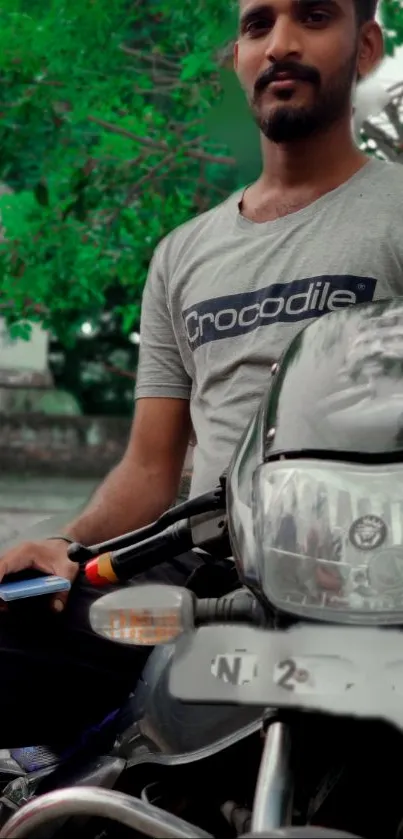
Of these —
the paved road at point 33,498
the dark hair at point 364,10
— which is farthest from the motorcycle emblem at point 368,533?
the paved road at point 33,498

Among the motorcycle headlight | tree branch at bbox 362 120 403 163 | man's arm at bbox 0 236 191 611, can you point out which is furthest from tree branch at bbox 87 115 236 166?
the motorcycle headlight

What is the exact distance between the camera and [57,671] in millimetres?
1559

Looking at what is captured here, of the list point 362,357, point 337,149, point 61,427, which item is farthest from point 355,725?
point 61,427

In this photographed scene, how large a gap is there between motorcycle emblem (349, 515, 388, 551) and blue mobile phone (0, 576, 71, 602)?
1.67ft

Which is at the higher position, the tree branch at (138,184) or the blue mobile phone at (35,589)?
the tree branch at (138,184)

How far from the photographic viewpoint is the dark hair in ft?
6.41

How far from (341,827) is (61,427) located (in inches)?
311

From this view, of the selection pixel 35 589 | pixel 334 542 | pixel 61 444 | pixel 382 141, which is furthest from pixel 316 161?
pixel 61 444

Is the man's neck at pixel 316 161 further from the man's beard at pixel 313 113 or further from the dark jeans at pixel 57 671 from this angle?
the dark jeans at pixel 57 671

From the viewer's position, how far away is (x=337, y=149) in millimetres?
2008

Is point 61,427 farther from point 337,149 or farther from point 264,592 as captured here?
point 264,592

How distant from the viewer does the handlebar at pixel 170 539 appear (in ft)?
4.16

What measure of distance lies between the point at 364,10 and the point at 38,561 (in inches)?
38.9

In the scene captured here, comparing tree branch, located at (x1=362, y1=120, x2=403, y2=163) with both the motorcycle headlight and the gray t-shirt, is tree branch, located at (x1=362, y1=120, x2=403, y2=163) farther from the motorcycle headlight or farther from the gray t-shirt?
the motorcycle headlight
